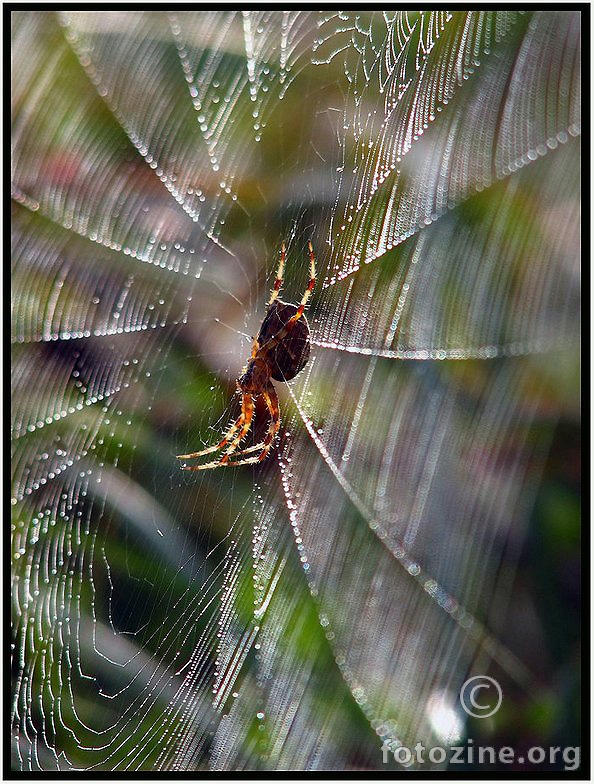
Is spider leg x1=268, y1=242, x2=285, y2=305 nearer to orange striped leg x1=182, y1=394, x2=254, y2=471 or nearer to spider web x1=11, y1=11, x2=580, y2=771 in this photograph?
spider web x1=11, y1=11, x2=580, y2=771

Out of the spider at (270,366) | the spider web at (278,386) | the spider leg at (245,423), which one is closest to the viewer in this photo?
the spider web at (278,386)

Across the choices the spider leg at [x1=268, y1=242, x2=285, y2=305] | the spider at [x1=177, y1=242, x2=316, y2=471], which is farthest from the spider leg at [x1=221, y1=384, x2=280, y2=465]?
the spider leg at [x1=268, y1=242, x2=285, y2=305]

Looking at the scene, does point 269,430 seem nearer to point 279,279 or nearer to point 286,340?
point 286,340

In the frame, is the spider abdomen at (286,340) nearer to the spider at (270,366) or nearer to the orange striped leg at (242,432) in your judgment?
the spider at (270,366)

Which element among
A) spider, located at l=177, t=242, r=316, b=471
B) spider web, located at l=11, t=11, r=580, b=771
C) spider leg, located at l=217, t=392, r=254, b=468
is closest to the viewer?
spider web, located at l=11, t=11, r=580, b=771

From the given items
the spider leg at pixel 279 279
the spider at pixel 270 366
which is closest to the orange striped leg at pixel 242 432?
the spider at pixel 270 366

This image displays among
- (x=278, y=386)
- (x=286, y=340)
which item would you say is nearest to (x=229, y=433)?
(x=278, y=386)

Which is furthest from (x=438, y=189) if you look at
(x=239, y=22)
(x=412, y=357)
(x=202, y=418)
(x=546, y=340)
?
(x=202, y=418)
